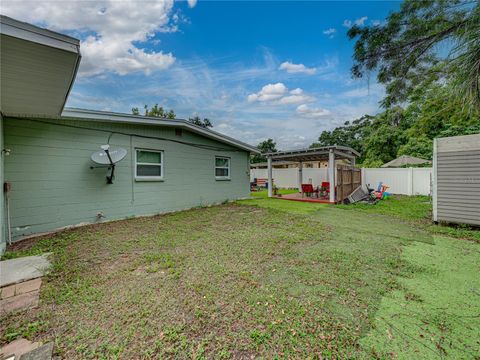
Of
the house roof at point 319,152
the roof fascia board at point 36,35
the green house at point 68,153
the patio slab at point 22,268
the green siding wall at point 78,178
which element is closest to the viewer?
the roof fascia board at point 36,35

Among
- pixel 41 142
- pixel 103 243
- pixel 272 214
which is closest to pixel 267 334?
pixel 103 243

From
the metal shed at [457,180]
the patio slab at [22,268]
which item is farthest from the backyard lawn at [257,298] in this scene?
the metal shed at [457,180]

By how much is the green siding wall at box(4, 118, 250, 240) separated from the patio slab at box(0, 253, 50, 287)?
2.06 metres

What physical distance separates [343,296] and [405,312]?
585 millimetres

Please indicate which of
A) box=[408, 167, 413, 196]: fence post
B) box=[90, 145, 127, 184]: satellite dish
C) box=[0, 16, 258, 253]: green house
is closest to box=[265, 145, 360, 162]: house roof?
box=[408, 167, 413, 196]: fence post

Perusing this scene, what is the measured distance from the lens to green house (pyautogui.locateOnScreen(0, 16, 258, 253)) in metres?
2.59

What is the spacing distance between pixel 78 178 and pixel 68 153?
2.27 ft

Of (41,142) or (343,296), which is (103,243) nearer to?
(41,142)

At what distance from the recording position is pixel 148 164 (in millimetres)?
7543

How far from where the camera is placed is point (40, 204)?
5320mm

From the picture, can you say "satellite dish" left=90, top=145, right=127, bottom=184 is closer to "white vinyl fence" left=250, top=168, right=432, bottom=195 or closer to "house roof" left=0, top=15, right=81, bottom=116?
"house roof" left=0, top=15, right=81, bottom=116

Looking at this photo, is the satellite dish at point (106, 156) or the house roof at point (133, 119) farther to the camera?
the satellite dish at point (106, 156)

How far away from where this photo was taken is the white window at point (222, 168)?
10.2 metres

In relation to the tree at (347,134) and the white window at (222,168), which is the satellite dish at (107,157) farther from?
the tree at (347,134)
